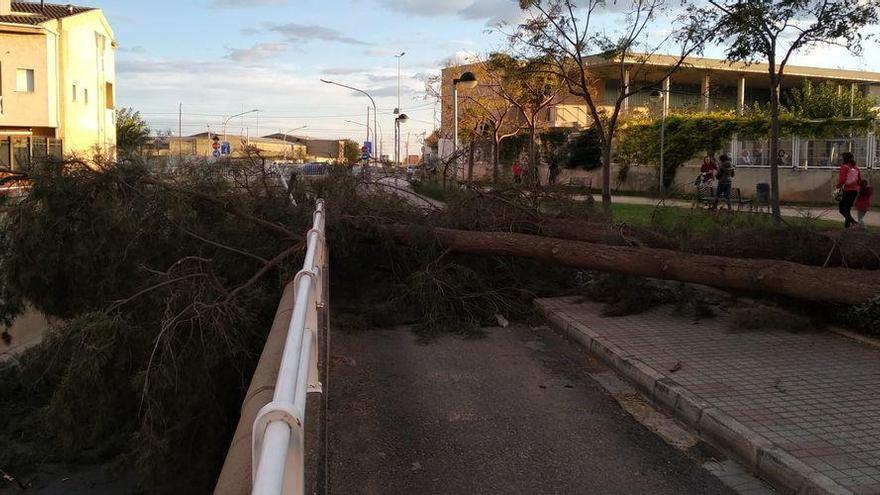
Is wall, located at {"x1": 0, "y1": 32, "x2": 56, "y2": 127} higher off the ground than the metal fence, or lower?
higher

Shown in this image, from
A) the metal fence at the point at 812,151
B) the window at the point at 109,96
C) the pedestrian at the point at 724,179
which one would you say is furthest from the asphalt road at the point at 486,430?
→ the window at the point at 109,96

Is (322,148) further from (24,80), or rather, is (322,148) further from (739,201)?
(739,201)

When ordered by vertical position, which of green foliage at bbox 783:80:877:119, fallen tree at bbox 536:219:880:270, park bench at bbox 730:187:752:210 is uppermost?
green foliage at bbox 783:80:877:119

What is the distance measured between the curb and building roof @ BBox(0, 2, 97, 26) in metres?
42.4

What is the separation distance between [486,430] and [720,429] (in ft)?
5.18

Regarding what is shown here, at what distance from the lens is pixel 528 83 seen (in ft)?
75.8

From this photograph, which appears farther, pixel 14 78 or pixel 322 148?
pixel 322 148

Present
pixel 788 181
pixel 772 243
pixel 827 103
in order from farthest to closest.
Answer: pixel 827 103, pixel 788 181, pixel 772 243

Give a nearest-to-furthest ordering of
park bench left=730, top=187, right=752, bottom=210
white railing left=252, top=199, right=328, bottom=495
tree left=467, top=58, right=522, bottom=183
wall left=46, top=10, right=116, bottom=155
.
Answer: white railing left=252, top=199, right=328, bottom=495, park bench left=730, top=187, right=752, bottom=210, tree left=467, top=58, right=522, bottom=183, wall left=46, top=10, right=116, bottom=155

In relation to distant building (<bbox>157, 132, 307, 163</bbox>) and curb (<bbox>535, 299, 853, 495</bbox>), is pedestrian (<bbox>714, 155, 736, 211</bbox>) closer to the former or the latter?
distant building (<bbox>157, 132, 307, 163</bbox>)

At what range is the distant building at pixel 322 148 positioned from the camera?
11993mm

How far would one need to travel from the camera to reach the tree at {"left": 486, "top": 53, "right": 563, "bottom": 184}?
17.3 meters

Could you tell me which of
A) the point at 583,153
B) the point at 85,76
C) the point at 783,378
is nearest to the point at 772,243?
the point at 783,378

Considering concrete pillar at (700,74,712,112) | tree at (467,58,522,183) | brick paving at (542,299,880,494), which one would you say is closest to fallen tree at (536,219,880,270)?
brick paving at (542,299,880,494)
